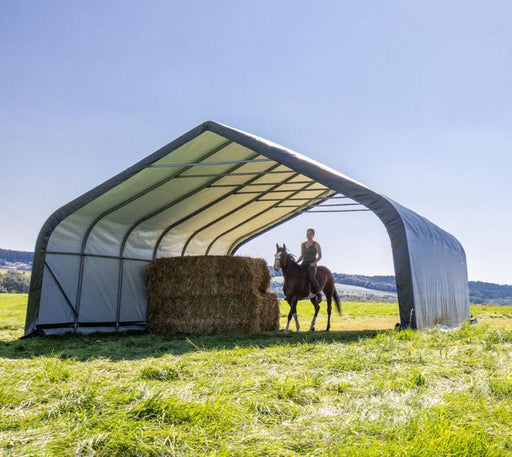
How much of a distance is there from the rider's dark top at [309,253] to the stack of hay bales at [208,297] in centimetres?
115

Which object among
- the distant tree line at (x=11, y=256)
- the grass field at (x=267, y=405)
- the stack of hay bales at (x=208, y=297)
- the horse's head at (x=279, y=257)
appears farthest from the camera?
the distant tree line at (x=11, y=256)

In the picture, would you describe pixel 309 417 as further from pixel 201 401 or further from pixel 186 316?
pixel 186 316

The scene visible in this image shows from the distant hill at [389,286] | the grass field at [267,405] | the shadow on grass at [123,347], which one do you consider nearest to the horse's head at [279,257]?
the shadow on grass at [123,347]

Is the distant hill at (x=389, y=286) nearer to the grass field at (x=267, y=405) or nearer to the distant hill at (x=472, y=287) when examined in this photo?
the distant hill at (x=472, y=287)

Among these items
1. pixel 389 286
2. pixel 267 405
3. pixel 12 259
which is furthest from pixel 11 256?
pixel 267 405

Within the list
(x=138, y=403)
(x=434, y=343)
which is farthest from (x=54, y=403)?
(x=434, y=343)

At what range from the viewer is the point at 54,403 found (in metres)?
3.79

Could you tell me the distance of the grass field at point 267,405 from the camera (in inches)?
115

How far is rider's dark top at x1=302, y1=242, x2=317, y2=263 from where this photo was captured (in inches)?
467

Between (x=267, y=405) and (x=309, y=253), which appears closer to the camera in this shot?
(x=267, y=405)

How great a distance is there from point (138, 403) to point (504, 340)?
6.11 metres

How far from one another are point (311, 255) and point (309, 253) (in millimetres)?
64

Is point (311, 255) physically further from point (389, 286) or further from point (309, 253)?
point (389, 286)

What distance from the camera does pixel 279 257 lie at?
11656 millimetres
